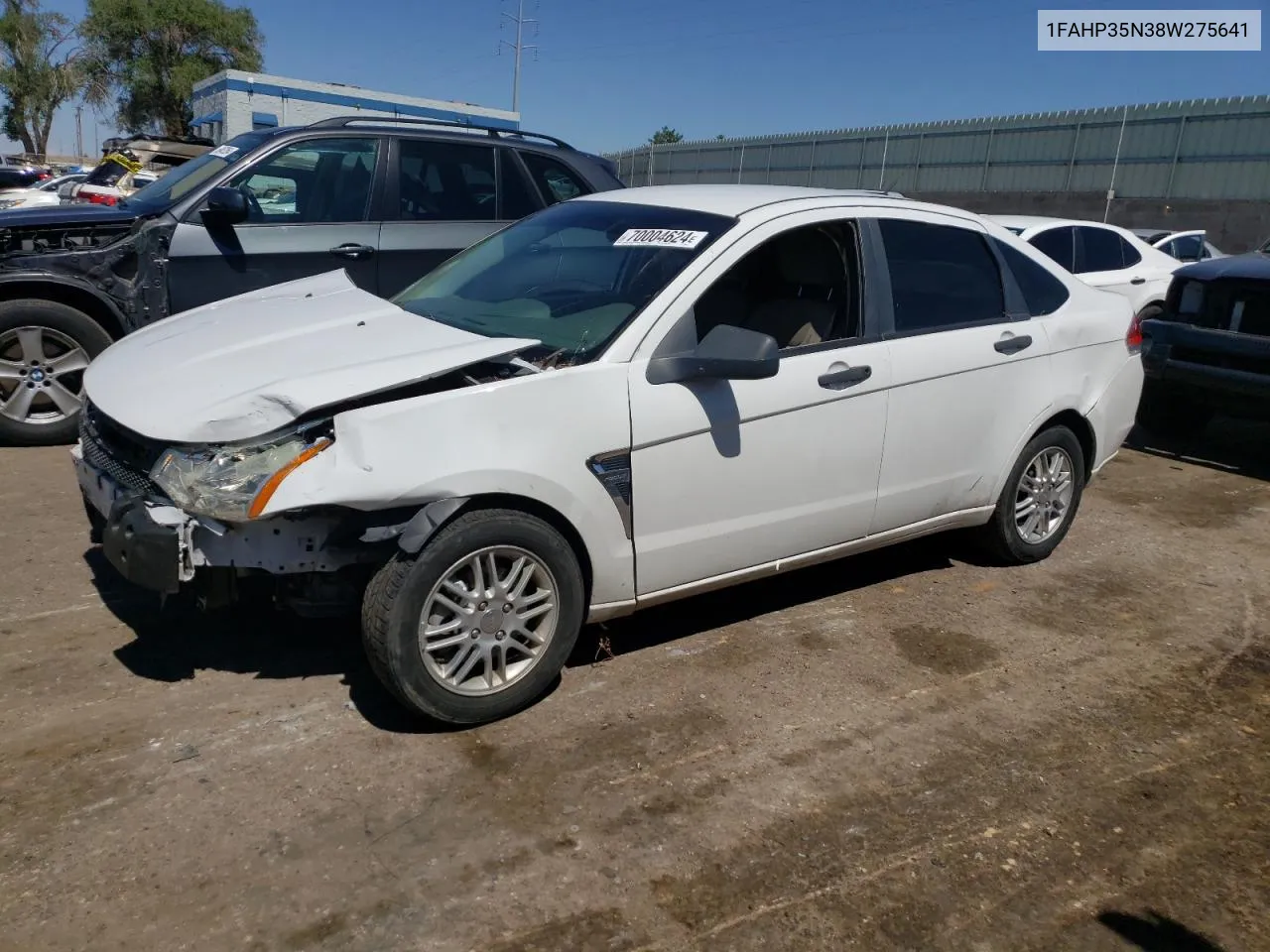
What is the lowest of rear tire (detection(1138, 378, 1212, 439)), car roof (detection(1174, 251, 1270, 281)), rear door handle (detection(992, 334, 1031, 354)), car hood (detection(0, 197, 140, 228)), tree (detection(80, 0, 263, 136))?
rear tire (detection(1138, 378, 1212, 439))

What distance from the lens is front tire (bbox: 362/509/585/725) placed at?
3.19m

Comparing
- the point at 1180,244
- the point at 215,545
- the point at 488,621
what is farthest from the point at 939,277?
the point at 1180,244

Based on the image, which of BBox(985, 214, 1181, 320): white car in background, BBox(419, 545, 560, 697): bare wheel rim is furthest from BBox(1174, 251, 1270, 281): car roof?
BBox(419, 545, 560, 697): bare wheel rim

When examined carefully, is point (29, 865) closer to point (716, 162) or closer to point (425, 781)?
point (425, 781)

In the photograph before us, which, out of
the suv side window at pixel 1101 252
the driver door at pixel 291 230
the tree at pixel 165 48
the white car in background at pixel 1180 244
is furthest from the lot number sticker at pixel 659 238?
the tree at pixel 165 48

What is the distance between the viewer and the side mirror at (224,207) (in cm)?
601

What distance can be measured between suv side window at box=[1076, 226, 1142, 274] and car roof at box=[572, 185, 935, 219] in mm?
5751

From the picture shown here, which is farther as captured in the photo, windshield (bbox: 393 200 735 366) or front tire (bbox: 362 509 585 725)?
windshield (bbox: 393 200 735 366)

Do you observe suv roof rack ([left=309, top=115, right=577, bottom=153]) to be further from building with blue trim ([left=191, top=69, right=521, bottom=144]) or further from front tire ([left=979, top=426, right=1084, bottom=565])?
building with blue trim ([left=191, top=69, right=521, bottom=144])

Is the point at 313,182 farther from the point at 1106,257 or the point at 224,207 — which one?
the point at 1106,257

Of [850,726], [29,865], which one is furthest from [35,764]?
[850,726]

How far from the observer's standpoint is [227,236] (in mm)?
6273

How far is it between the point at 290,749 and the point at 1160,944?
2508 millimetres

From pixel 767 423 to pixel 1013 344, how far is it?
1560 mm
